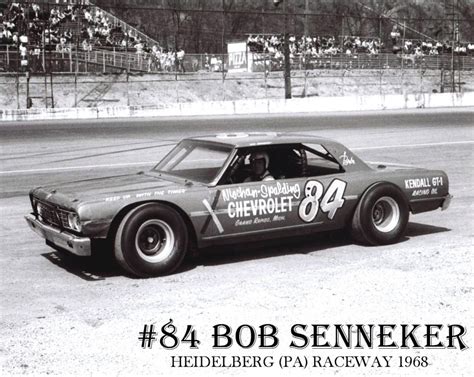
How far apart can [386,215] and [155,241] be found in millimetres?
2448

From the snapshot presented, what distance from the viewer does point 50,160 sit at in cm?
1552

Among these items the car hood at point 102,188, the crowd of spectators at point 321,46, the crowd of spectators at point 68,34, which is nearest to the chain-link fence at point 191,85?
the crowd of spectators at point 68,34

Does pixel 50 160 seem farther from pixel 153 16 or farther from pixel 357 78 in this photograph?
pixel 153 16

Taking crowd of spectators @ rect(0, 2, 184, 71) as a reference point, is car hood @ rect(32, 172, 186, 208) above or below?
below

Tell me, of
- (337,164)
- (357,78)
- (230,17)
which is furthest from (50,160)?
(230,17)

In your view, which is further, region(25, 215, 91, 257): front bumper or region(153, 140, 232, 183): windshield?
region(153, 140, 232, 183): windshield

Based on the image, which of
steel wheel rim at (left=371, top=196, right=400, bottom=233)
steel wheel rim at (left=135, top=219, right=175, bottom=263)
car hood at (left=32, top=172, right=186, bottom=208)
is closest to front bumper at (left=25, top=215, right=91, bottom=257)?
car hood at (left=32, top=172, right=186, bottom=208)

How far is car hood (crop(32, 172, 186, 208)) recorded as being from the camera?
610 cm

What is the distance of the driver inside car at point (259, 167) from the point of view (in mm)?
6719

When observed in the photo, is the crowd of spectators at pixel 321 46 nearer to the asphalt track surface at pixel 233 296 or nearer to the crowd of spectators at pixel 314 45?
the crowd of spectators at pixel 314 45

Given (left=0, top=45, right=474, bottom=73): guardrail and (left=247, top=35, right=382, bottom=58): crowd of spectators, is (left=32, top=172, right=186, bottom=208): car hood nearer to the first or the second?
(left=0, top=45, right=474, bottom=73): guardrail

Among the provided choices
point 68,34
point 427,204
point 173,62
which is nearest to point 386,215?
point 427,204

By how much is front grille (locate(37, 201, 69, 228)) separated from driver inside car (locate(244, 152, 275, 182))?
65.9 inches

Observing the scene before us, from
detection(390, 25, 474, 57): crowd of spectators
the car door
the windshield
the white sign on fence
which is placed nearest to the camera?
the car door
